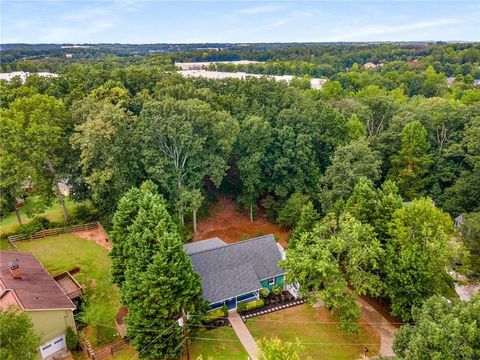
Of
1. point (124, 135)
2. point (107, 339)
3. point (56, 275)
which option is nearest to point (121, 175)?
point (124, 135)

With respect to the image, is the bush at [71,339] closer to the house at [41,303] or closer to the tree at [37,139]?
the house at [41,303]

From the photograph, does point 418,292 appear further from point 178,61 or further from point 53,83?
point 178,61

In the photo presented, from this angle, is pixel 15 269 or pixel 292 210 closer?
pixel 15 269

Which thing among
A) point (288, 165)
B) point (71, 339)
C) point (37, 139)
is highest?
point (37, 139)


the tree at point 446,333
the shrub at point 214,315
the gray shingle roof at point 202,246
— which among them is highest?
the tree at point 446,333

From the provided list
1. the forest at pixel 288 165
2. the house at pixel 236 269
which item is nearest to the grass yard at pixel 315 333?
the forest at pixel 288 165

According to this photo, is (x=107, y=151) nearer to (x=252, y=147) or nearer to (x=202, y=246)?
(x=202, y=246)

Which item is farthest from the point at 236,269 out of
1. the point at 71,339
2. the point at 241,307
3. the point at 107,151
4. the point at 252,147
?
the point at 107,151
